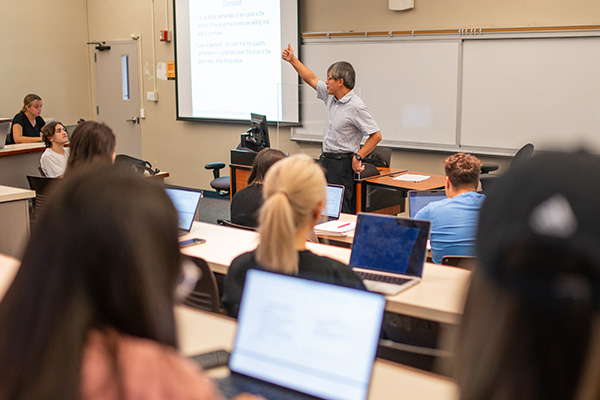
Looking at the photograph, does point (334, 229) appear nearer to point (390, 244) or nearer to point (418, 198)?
point (418, 198)

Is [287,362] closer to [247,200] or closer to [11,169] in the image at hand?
[247,200]

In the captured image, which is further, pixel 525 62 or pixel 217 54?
pixel 217 54

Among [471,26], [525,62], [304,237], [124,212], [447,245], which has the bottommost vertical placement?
[447,245]

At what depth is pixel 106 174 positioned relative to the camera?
88cm

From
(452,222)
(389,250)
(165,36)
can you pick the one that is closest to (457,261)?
(452,222)

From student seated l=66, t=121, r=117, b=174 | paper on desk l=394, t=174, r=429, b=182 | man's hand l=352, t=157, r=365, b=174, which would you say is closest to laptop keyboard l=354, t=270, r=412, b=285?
student seated l=66, t=121, r=117, b=174

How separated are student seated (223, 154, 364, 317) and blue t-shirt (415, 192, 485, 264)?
108cm

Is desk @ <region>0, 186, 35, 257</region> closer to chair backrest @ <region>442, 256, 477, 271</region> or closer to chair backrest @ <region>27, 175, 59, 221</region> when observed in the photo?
chair backrest @ <region>27, 175, 59, 221</region>

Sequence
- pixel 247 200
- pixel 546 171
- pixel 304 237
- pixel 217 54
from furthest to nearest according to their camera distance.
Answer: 1. pixel 217 54
2. pixel 247 200
3. pixel 304 237
4. pixel 546 171

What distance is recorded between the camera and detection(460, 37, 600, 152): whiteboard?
5.20 meters

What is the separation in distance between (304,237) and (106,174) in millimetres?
1365

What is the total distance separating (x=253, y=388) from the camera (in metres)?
1.57

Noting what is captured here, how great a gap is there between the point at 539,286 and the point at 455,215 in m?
2.62

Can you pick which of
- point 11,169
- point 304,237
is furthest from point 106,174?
point 11,169
